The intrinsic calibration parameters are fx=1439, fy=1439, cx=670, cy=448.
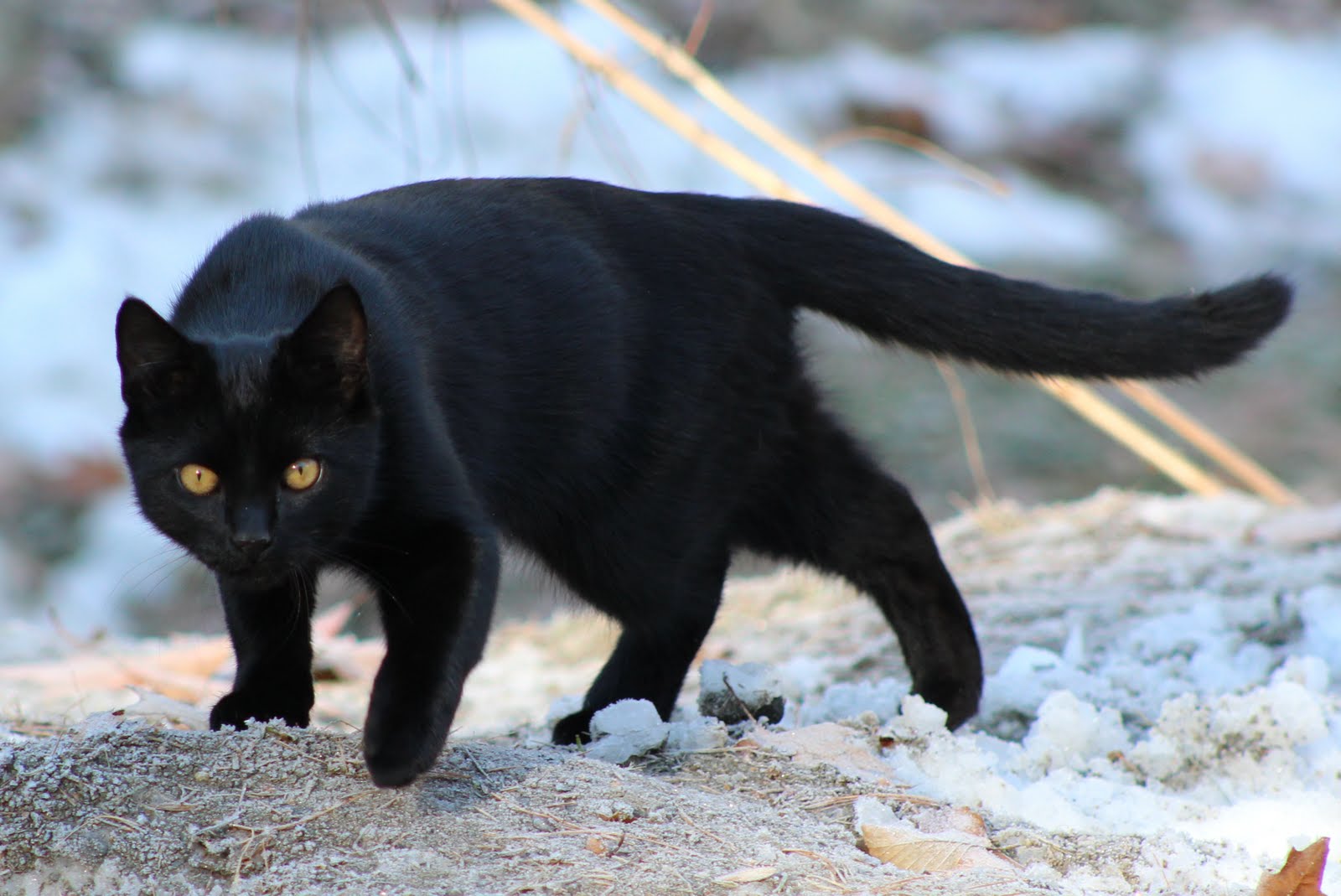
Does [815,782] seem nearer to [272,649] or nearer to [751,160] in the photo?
[272,649]

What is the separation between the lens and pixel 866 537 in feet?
9.18

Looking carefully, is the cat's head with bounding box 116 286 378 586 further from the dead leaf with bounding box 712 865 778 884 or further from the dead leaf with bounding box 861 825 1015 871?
the dead leaf with bounding box 861 825 1015 871

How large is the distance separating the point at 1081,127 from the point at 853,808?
756 centimetres

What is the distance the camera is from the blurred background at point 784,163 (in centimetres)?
611

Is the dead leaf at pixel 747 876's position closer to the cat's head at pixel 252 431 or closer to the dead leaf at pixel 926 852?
the dead leaf at pixel 926 852

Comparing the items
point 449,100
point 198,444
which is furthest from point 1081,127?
point 198,444

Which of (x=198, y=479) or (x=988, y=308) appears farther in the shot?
(x=988, y=308)

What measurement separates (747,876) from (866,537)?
120 centimetres

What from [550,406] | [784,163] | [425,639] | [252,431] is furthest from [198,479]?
[784,163]

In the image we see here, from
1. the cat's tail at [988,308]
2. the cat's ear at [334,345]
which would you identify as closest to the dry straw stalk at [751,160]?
the cat's tail at [988,308]

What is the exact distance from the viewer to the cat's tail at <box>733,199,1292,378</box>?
2553mm

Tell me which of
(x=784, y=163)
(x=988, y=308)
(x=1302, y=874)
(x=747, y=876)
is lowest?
(x=747, y=876)

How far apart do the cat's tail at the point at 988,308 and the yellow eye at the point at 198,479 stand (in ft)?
3.68

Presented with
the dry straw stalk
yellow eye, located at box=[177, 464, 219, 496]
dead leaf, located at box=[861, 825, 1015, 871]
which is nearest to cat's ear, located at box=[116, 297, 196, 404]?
yellow eye, located at box=[177, 464, 219, 496]
